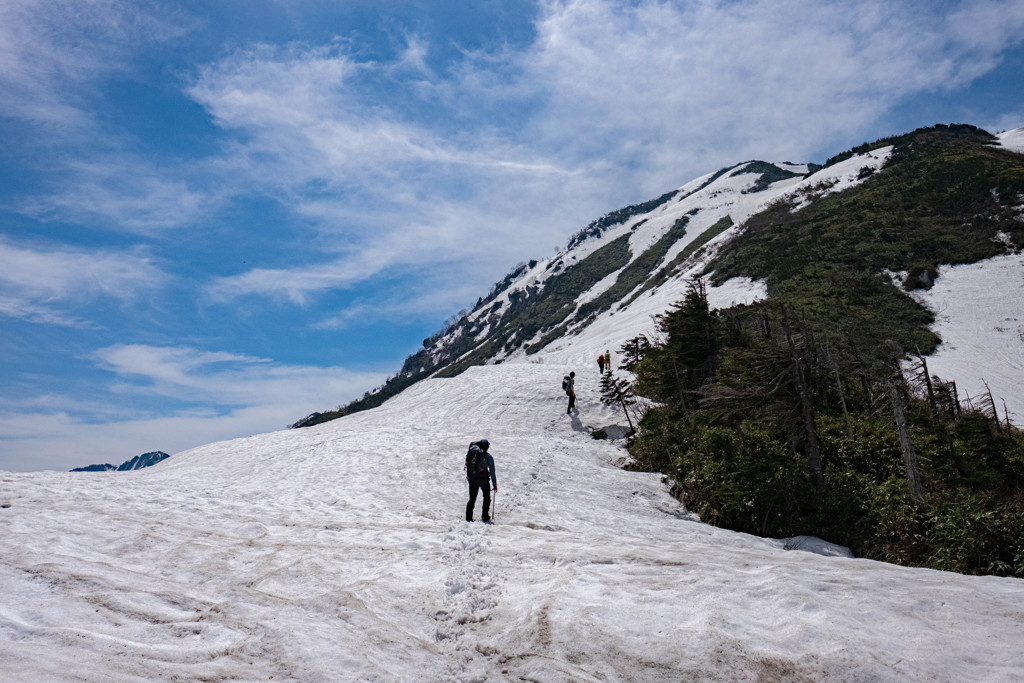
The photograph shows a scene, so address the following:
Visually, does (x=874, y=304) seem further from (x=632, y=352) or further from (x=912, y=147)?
(x=912, y=147)

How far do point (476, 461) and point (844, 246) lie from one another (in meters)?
50.5

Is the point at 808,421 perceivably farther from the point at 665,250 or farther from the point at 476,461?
the point at 665,250

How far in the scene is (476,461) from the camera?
11188mm

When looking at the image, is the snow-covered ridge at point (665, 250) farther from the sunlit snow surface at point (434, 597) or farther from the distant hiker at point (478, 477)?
the sunlit snow surface at point (434, 597)

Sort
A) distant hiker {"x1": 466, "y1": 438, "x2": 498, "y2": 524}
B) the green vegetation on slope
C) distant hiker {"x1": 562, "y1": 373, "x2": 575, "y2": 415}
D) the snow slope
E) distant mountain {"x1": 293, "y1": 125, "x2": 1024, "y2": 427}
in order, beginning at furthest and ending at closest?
distant mountain {"x1": 293, "y1": 125, "x2": 1024, "y2": 427} → distant hiker {"x1": 562, "y1": 373, "x2": 575, "y2": 415} → distant hiker {"x1": 466, "y1": 438, "x2": 498, "y2": 524} → the green vegetation on slope → the snow slope

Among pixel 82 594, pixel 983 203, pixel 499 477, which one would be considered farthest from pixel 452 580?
pixel 983 203

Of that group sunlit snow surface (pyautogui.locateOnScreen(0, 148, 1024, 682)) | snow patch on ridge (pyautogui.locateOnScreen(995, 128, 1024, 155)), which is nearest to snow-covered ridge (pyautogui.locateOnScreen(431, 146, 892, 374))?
snow patch on ridge (pyautogui.locateOnScreen(995, 128, 1024, 155))

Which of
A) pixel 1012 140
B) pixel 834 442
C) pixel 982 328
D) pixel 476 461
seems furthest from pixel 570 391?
pixel 1012 140

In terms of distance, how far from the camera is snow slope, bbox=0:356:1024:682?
5.04 meters

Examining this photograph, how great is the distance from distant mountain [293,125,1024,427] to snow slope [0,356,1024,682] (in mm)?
21546

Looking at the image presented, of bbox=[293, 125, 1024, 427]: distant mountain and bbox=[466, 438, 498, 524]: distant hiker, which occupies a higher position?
bbox=[293, 125, 1024, 427]: distant mountain

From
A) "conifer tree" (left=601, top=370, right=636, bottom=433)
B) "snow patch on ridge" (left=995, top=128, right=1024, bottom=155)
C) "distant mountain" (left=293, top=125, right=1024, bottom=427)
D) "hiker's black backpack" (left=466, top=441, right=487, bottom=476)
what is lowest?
"hiker's black backpack" (left=466, top=441, right=487, bottom=476)

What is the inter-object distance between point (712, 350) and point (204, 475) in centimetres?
1802

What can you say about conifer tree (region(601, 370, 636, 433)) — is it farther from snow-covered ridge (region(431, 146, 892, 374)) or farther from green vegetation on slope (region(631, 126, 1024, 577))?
snow-covered ridge (region(431, 146, 892, 374))
